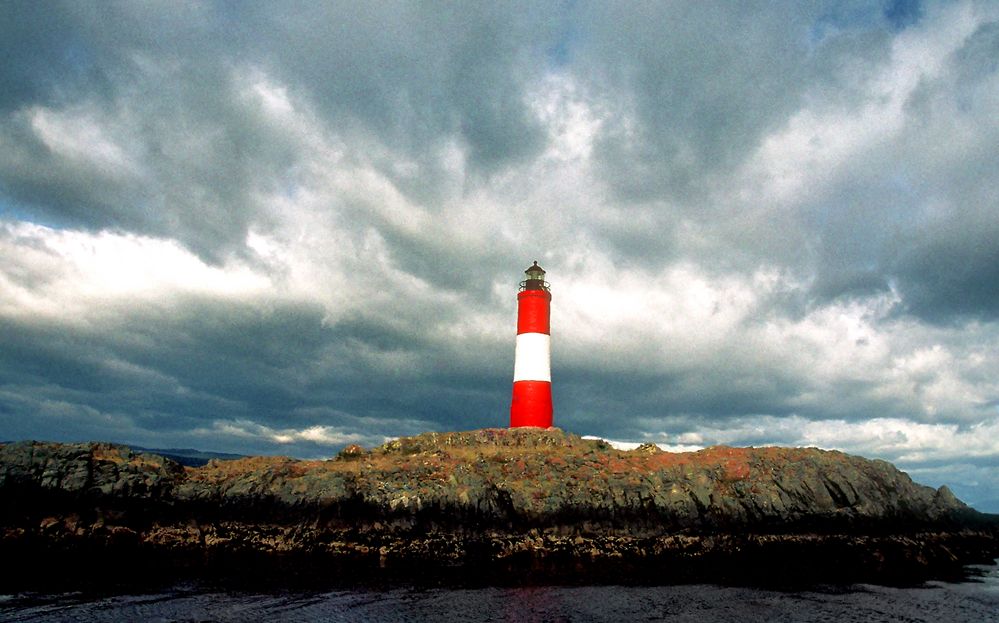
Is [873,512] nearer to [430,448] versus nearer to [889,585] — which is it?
[889,585]

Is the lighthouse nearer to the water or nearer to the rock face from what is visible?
the rock face

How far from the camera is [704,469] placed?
38.7 meters

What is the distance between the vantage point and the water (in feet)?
66.3

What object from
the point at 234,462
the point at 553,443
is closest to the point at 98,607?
the point at 234,462

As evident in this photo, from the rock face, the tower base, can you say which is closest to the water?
the rock face

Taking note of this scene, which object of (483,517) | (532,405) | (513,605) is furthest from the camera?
(532,405)

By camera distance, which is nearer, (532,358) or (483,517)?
(483,517)

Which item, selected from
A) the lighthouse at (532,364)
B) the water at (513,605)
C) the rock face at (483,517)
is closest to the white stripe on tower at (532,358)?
the lighthouse at (532,364)

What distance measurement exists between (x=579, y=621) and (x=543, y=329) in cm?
3238

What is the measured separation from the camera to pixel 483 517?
3400cm

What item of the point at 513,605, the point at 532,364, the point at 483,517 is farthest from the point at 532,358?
the point at 513,605

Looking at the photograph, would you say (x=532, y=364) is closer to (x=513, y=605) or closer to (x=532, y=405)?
(x=532, y=405)

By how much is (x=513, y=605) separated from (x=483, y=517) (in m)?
12.0

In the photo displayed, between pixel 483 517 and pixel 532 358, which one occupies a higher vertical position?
pixel 532 358
